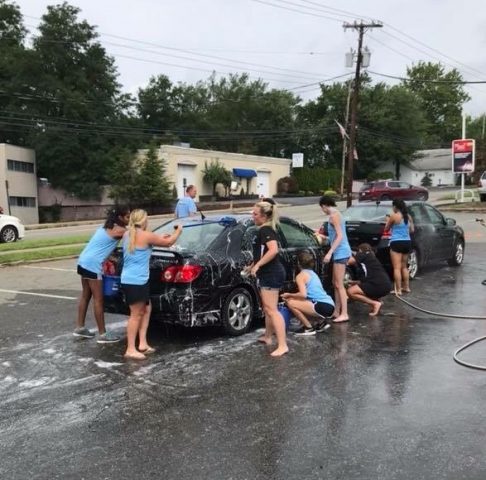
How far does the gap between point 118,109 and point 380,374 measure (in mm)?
48297

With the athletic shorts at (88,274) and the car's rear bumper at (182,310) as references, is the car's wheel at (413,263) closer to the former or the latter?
the car's rear bumper at (182,310)

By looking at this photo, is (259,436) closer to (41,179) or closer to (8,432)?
(8,432)

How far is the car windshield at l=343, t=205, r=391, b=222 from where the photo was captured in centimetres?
1148

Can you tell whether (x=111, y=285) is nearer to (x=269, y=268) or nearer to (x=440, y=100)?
(x=269, y=268)

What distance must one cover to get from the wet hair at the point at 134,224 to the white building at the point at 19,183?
39253 mm

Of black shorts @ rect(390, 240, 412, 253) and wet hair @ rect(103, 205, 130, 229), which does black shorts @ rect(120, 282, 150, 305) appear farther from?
black shorts @ rect(390, 240, 412, 253)

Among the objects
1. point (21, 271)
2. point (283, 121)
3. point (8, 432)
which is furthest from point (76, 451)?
point (283, 121)

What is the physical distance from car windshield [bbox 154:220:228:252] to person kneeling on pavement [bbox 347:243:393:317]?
2.09 m

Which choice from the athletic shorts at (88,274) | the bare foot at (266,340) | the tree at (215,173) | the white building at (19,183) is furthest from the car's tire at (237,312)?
the tree at (215,173)

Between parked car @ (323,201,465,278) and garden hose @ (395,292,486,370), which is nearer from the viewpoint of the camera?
garden hose @ (395,292,486,370)

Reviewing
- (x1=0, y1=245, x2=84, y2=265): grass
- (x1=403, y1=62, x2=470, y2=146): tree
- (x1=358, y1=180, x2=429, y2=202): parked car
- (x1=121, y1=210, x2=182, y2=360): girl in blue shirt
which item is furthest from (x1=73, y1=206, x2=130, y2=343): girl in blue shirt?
(x1=403, y1=62, x2=470, y2=146): tree

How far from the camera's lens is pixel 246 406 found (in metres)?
4.75

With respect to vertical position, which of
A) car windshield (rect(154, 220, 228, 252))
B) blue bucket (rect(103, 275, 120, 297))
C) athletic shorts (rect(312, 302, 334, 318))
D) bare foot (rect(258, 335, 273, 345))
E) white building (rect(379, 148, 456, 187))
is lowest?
bare foot (rect(258, 335, 273, 345))

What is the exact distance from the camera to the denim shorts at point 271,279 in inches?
240
